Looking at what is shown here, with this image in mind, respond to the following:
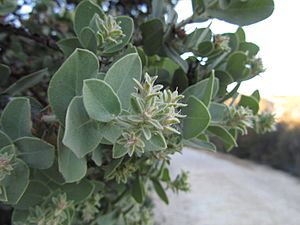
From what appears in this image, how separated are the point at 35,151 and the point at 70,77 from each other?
0.15 metres

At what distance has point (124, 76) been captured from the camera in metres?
0.52

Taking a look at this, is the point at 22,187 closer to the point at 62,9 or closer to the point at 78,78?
the point at 78,78

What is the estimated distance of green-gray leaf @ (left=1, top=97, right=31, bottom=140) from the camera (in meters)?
0.61

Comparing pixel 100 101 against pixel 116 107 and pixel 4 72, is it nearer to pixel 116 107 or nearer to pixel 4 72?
pixel 116 107

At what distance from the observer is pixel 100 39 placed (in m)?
0.64

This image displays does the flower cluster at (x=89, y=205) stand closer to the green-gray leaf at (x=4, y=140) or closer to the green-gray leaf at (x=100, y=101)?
the green-gray leaf at (x=4, y=140)

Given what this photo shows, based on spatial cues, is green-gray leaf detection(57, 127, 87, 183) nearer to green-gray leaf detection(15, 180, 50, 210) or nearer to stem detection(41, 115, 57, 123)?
stem detection(41, 115, 57, 123)

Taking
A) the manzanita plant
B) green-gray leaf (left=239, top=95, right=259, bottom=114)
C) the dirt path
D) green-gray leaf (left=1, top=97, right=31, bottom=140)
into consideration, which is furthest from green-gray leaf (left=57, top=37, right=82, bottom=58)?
the dirt path

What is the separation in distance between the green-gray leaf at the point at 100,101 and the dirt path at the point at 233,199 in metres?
3.32

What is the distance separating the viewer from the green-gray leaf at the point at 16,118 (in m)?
0.61

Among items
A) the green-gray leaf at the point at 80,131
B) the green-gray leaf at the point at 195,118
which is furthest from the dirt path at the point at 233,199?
the green-gray leaf at the point at 80,131

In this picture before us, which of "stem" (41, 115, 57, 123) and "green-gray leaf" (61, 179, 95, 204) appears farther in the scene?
"green-gray leaf" (61, 179, 95, 204)

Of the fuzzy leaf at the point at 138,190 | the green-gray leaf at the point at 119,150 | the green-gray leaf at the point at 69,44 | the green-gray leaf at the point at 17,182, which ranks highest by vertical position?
the green-gray leaf at the point at 69,44

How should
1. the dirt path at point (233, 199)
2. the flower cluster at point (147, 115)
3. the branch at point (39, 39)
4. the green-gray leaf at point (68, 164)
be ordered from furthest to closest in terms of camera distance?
the dirt path at point (233, 199)
the branch at point (39, 39)
the green-gray leaf at point (68, 164)
the flower cluster at point (147, 115)
